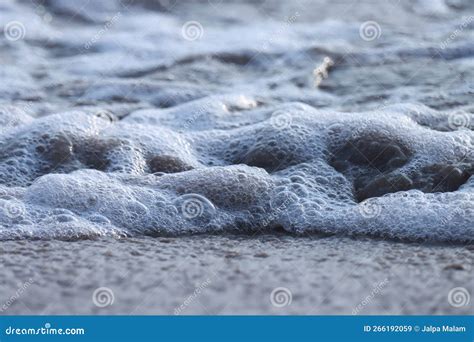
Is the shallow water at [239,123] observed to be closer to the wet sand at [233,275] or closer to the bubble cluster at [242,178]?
the bubble cluster at [242,178]

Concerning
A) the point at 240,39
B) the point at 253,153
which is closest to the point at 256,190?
the point at 253,153

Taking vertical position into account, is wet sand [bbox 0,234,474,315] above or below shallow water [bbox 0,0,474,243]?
below

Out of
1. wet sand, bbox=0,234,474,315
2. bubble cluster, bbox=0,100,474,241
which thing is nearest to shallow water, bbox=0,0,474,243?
bubble cluster, bbox=0,100,474,241

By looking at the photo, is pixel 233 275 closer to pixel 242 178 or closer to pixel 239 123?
pixel 242 178

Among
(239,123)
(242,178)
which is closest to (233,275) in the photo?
(242,178)

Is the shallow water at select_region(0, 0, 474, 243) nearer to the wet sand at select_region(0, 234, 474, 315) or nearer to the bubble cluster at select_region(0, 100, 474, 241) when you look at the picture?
the bubble cluster at select_region(0, 100, 474, 241)

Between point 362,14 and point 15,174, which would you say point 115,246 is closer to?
point 15,174

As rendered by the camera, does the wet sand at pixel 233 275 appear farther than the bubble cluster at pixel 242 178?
No

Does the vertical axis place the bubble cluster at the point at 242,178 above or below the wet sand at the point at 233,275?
above

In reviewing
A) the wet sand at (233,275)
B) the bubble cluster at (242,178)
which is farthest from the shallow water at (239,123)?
the wet sand at (233,275)
